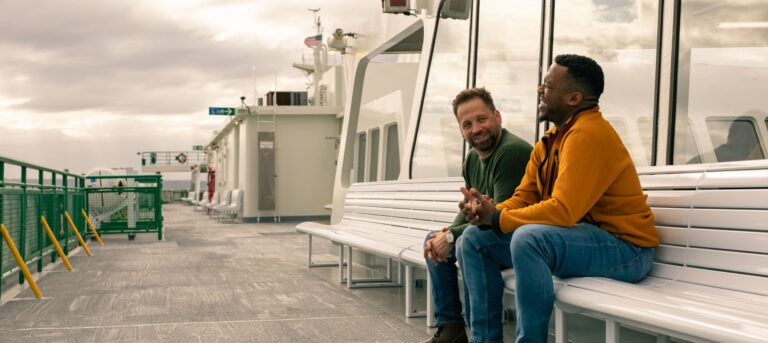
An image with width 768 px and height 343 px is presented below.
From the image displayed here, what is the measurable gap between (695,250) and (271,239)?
34.5 ft

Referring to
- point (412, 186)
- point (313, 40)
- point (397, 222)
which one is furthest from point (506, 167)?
point (313, 40)

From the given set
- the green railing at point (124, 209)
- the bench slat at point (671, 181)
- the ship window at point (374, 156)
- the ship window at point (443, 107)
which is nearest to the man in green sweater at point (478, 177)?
the bench slat at point (671, 181)

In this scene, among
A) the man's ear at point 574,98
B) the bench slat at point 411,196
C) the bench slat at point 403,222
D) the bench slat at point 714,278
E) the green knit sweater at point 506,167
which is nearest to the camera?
the bench slat at point 714,278

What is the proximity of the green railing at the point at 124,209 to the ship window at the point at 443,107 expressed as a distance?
6.83 metres

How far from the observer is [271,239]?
41.2 feet

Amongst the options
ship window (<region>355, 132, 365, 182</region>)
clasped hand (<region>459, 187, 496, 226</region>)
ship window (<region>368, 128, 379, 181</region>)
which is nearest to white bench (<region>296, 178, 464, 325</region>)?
clasped hand (<region>459, 187, 496, 226</region>)

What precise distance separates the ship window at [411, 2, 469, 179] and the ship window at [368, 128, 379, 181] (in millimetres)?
5595

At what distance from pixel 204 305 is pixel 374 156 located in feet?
27.0

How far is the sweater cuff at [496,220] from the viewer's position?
275cm

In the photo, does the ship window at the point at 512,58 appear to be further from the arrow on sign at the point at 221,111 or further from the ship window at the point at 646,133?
the arrow on sign at the point at 221,111

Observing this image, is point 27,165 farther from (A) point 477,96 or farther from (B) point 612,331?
(B) point 612,331

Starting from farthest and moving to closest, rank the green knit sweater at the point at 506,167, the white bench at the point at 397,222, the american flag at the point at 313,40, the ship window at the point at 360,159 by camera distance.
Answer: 1. the american flag at the point at 313,40
2. the ship window at the point at 360,159
3. the white bench at the point at 397,222
4. the green knit sweater at the point at 506,167

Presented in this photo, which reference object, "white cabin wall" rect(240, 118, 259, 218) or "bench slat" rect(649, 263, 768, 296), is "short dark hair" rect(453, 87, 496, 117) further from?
"white cabin wall" rect(240, 118, 259, 218)

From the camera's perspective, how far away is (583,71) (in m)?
2.78
